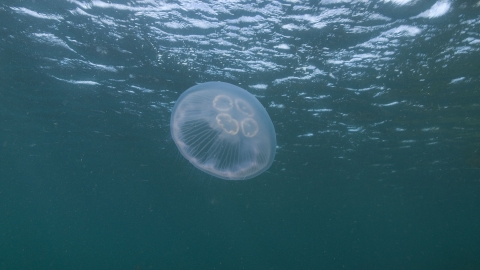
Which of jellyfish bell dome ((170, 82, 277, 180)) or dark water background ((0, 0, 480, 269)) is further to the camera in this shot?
dark water background ((0, 0, 480, 269))

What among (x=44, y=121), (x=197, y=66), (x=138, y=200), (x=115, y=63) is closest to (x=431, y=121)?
(x=197, y=66)

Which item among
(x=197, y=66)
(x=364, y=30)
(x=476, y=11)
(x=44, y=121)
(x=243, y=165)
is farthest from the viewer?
(x=44, y=121)

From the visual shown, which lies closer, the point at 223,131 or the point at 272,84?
the point at 223,131

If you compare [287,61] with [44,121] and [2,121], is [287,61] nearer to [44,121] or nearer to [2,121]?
[44,121]

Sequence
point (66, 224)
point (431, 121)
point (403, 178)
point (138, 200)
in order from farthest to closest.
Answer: point (66, 224)
point (138, 200)
point (403, 178)
point (431, 121)

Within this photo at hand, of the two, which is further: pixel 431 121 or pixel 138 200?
pixel 138 200

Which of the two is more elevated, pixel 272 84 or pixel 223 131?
pixel 272 84

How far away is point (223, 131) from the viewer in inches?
199

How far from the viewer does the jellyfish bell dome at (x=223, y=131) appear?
5035mm

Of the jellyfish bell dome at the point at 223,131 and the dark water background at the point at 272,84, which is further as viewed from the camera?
the dark water background at the point at 272,84

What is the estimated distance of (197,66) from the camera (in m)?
9.28

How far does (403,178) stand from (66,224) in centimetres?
6650

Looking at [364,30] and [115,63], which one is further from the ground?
[364,30]

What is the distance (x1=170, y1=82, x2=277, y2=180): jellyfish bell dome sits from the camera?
5.04m
